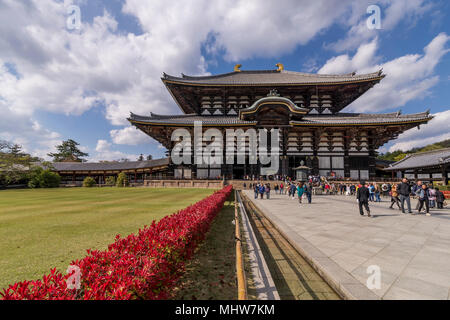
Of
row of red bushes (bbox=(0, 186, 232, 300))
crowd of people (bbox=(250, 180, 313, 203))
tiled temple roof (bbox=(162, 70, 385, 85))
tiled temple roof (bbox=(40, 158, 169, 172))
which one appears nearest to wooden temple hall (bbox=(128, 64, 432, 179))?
tiled temple roof (bbox=(162, 70, 385, 85))

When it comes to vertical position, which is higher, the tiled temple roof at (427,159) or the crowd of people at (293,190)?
the tiled temple roof at (427,159)

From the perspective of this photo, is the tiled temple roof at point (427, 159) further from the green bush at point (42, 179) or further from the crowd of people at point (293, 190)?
the green bush at point (42, 179)

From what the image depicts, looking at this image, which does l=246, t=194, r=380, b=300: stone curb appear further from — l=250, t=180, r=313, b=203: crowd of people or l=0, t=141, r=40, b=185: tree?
l=0, t=141, r=40, b=185: tree

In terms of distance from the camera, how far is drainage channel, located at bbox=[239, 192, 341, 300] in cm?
287

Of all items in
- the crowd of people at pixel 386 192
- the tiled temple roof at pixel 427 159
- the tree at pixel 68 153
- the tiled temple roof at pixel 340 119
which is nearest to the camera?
the crowd of people at pixel 386 192

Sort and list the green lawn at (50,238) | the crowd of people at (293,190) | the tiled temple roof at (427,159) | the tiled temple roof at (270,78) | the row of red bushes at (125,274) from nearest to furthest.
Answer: the row of red bushes at (125,274) → the green lawn at (50,238) → the crowd of people at (293,190) → the tiled temple roof at (427,159) → the tiled temple roof at (270,78)

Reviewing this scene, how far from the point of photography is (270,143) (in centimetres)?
2439

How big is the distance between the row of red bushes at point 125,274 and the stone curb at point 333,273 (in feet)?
8.00

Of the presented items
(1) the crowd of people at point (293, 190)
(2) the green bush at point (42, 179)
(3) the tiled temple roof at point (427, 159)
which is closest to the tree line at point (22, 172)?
(2) the green bush at point (42, 179)

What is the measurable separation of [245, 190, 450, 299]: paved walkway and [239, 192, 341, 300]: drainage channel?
40 centimetres

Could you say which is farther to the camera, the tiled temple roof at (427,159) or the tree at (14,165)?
the tree at (14,165)

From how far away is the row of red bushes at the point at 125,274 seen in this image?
1562 mm
